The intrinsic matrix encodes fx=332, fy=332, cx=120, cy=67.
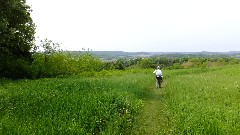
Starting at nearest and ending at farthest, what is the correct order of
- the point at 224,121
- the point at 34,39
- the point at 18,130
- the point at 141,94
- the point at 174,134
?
the point at 18,130
the point at 174,134
the point at 224,121
the point at 141,94
the point at 34,39

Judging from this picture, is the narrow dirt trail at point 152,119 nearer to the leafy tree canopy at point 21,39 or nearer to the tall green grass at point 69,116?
the tall green grass at point 69,116

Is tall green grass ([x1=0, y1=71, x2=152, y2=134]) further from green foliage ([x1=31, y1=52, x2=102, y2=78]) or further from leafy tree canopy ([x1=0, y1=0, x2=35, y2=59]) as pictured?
green foliage ([x1=31, y1=52, x2=102, y2=78])

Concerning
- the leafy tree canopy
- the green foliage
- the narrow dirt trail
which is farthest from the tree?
the narrow dirt trail

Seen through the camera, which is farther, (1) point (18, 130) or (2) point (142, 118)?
(2) point (142, 118)

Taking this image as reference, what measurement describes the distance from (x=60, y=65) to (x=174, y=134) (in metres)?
40.6

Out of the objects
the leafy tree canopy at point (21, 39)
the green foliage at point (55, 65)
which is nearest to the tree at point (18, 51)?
the leafy tree canopy at point (21, 39)

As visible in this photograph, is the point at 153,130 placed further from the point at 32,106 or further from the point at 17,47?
the point at 17,47

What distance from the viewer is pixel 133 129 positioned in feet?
41.1

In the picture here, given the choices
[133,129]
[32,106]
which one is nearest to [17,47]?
[32,106]

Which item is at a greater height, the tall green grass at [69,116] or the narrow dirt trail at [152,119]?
the tall green grass at [69,116]

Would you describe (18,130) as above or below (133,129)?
above

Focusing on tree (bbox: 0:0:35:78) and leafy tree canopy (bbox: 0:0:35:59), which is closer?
leafy tree canopy (bbox: 0:0:35:59)

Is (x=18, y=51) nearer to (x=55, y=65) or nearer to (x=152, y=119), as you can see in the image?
(x=55, y=65)

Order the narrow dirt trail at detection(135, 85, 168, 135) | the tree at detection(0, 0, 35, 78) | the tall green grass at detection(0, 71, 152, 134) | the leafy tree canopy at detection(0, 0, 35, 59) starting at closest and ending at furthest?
the tall green grass at detection(0, 71, 152, 134), the narrow dirt trail at detection(135, 85, 168, 135), the leafy tree canopy at detection(0, 0, 35, 59), the tree at detection(0, 0, 35, 78)
